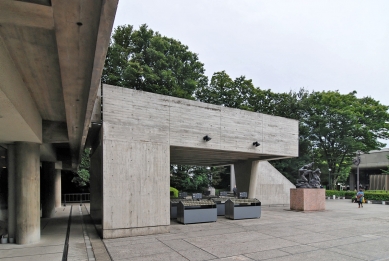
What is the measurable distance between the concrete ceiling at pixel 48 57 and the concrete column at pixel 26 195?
812 millimetres

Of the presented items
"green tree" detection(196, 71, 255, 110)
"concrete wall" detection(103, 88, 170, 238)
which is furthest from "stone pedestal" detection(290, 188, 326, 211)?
"green tree" detection(196, 71, 255, 110)

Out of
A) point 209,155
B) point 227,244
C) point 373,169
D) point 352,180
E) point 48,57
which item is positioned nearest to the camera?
point 48,57

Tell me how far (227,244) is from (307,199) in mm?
10048

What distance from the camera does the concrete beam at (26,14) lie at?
3324mm

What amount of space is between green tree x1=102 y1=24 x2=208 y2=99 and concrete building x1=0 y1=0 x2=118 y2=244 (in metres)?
15.7

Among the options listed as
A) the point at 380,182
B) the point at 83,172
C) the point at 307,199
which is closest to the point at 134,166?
the point at 307,199

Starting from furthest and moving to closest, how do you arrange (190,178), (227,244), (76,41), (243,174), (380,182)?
(380,182)
(190,178)
(243,174)
(227,244)
(76,41)

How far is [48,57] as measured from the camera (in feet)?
17.1

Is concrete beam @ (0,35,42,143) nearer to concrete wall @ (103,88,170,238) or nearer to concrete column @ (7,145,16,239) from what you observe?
concrete column @ (7,145,16,239)

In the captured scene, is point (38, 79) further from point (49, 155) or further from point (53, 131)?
point (49, 155)

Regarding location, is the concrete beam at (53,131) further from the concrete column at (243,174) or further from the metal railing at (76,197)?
the metal railing at (76,197)

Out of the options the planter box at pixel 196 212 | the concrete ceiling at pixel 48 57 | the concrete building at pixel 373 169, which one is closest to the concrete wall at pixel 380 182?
the concrete building at pixel 373 169

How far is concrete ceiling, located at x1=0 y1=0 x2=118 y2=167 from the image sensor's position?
3.34 metres

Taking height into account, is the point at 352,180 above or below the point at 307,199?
below
